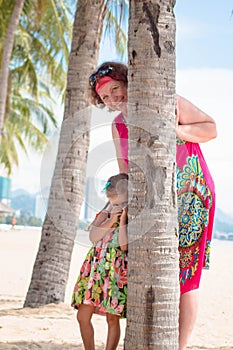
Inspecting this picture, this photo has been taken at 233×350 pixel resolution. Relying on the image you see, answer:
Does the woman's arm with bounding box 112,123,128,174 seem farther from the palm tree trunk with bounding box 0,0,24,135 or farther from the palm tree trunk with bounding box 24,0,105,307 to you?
the palm tree trunk with bounding box 0,0,24,135

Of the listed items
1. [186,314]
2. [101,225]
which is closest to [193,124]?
[101,225]

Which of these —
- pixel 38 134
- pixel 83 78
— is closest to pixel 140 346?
pixel 83 78

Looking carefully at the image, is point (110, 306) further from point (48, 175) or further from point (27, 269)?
point (27, 269)

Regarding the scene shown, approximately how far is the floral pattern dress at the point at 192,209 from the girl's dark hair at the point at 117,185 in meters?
0.33

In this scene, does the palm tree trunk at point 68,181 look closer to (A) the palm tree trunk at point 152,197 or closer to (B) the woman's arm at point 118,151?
(B) the woman's arm at point 118,151

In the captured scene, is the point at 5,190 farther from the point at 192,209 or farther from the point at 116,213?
the point at 192,209

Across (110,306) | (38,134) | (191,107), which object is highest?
(38,134)

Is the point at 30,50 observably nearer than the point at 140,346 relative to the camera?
No

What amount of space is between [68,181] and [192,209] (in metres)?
3.49

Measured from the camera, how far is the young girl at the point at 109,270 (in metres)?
3.81

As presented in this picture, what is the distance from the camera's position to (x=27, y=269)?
1605 cm

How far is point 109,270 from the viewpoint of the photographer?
12.6 feet

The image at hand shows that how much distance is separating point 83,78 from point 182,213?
3.81m

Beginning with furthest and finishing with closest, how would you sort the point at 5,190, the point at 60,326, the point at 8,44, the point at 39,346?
1. the point at 5,190
2. the point at 8,44
3. the point at 60,326
4. the point at 39,346
